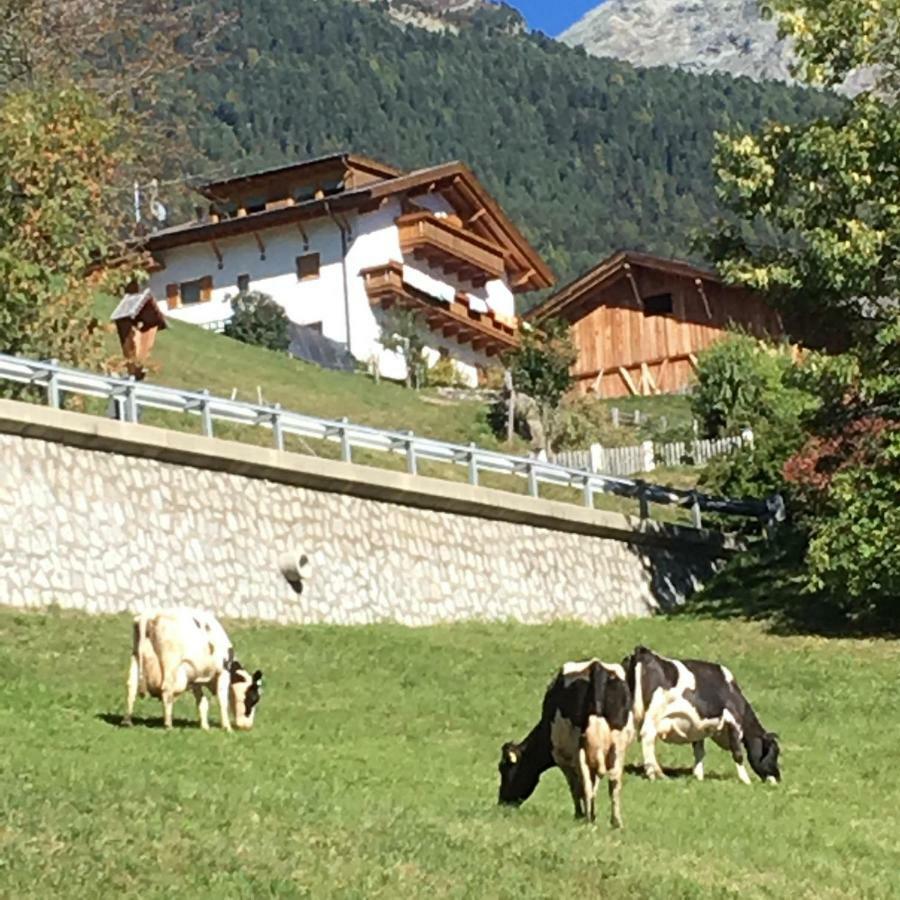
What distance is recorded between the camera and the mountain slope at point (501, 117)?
154500 millimetres

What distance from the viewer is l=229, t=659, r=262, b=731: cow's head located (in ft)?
59.8

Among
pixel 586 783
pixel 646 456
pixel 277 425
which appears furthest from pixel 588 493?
pixel 586 783

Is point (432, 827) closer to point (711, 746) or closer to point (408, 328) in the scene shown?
point (711, 746)

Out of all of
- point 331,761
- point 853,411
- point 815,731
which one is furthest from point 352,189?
point 331,761

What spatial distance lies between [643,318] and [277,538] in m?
40.7

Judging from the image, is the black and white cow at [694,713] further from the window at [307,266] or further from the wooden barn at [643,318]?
the window at [307,266]

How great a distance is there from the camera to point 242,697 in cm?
1820

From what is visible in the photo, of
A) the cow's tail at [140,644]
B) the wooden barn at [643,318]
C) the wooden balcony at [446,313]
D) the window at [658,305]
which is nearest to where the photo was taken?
the cow's tail at [140,644]

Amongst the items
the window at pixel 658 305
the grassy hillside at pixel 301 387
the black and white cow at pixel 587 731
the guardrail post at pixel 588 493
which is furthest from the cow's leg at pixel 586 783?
the window at pixel 658 305

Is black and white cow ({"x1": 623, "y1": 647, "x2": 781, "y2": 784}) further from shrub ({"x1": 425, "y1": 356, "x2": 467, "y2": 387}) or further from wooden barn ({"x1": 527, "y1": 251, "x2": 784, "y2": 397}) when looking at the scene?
wooden barn ({"x1": 527, "y1": 251, "x2": 784, "y2": 397})

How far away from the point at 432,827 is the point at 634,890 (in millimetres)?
1716

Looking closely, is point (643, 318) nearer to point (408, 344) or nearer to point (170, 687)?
point (408, 344)

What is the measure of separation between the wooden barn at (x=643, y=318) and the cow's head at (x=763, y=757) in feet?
156

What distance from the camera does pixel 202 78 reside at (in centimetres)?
16350
